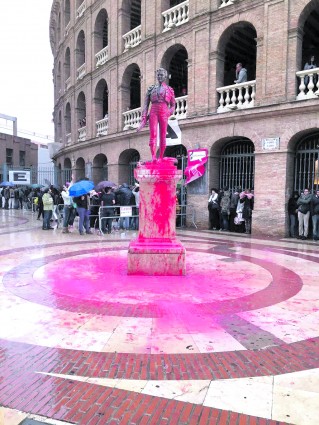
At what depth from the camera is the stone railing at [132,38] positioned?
19.2 metres

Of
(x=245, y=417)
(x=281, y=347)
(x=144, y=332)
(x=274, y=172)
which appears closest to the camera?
(x=245, y=417)

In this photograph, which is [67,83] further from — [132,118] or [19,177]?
[132,118]

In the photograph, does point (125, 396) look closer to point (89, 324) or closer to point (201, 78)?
point (89, 324)

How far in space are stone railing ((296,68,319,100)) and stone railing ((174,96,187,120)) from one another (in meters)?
5.32

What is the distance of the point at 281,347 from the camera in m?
4.20

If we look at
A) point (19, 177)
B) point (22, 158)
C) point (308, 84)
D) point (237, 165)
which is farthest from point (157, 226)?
point (22, 158)

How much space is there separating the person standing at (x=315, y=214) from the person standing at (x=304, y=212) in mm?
141

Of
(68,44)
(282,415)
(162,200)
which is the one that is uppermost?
(68,44)

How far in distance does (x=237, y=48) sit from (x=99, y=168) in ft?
36.5

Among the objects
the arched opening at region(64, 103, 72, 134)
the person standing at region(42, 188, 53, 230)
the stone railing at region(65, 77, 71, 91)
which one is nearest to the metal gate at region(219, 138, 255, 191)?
the person standing at region(42, 188, 53, 230)

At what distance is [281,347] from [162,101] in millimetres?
5340

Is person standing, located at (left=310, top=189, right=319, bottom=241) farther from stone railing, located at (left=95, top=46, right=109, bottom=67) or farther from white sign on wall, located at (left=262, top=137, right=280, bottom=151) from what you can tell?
stone railing, located at (left=95, top=46, right=109, bottom=67)

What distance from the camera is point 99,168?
945 inches

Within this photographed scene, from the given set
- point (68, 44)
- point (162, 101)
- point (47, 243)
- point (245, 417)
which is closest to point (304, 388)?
point (245, 417)
